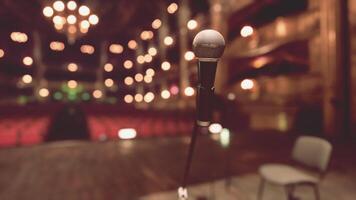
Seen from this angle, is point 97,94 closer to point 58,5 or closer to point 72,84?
point 72,84

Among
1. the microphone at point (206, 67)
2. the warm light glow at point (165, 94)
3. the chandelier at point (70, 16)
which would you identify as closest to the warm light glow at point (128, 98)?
the warm light glow at point (165, 94)

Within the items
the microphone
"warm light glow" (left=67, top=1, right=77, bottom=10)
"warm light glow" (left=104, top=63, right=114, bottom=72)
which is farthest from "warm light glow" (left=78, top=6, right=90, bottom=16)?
"warm light glow" (left=104, top=63, right=114, bottom=72)

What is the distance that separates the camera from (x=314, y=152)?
3043 mm

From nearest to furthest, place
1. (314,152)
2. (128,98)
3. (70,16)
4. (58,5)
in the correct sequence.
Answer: (314,152) < (58,5) < (70,16) < (128,98)

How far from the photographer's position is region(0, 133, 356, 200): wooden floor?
3982mm

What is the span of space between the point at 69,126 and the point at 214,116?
594 cm

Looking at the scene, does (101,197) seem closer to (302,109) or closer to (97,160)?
(97,160)

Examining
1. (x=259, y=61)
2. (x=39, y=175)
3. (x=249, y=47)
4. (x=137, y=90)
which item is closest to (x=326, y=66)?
(x=259, y=61)

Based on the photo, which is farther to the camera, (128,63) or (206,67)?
(128,63)

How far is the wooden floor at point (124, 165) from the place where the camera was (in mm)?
3982

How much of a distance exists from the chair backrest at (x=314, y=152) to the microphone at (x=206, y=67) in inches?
85.9

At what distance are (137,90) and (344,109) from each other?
24.0m

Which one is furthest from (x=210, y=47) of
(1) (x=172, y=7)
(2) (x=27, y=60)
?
(2) (x=27, y=60)

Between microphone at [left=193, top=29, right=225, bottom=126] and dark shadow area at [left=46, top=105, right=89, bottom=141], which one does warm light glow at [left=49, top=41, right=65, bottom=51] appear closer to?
dark shadow area at [left=46, top=105, right=89, bottom=141]
